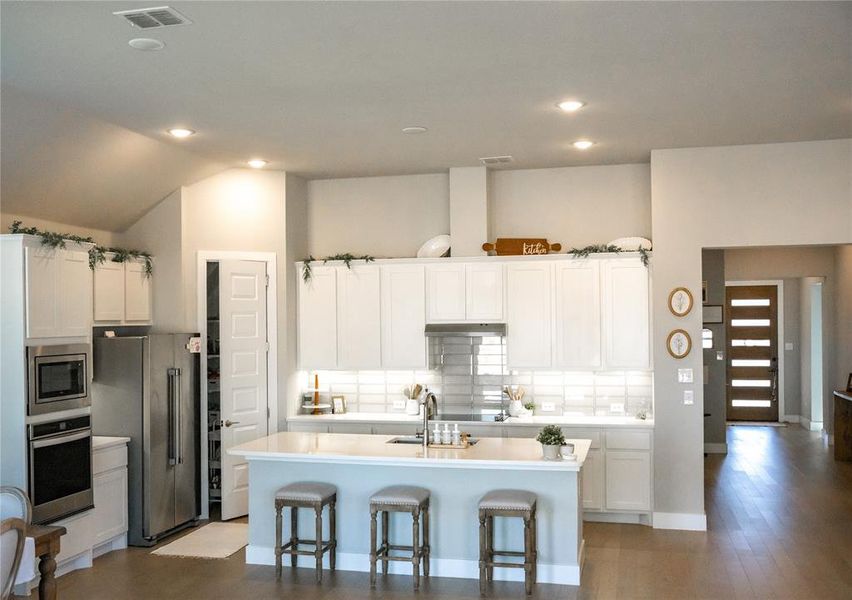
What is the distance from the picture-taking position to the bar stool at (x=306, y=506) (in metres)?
5.67

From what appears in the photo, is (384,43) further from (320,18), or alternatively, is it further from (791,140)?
(791,140)

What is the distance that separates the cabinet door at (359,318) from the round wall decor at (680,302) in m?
2.66

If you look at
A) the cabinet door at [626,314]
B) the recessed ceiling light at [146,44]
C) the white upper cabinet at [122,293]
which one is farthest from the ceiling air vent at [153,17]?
the cabinet door at [626,314]

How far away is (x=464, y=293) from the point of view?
7.70m

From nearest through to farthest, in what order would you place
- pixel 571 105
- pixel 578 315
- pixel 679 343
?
pixel 571 105 → pixel 679 343 → pixel 578 315

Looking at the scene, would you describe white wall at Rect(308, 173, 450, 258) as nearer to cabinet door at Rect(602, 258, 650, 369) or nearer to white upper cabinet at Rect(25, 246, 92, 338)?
cabinet door at Rect(602, 258, 650, 369)

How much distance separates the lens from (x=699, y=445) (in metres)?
7.04

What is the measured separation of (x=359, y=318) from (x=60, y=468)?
122 inches

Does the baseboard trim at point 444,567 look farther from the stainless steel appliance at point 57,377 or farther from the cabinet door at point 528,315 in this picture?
the cabinet door at point 528,315

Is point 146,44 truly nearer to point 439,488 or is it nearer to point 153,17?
point 153,17

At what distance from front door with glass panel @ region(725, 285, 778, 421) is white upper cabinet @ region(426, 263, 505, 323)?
7.66m

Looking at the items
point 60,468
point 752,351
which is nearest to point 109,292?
point 60,468

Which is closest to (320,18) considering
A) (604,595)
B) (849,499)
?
(604,595)

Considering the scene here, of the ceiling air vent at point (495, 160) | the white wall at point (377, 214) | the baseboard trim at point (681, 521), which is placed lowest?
the baseboard trim at point (681, 521)
